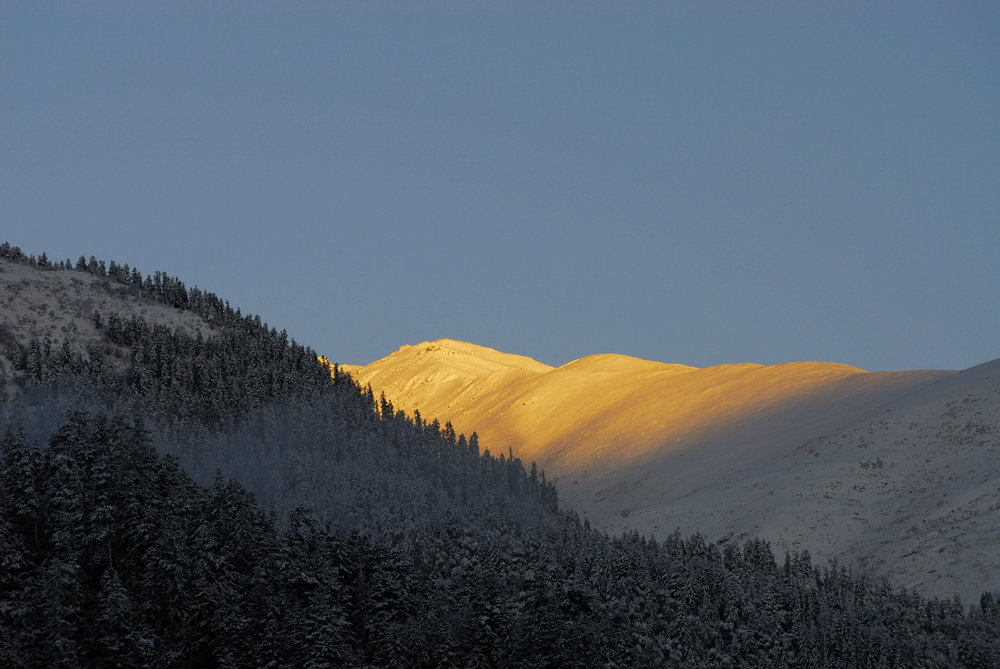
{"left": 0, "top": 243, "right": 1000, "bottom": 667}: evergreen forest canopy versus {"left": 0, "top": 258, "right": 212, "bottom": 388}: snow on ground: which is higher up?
{"left": 0, "top": 258, "right": 212, "bottom": 388}: snow on ground

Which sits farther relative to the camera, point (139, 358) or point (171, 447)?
point (139, 358)

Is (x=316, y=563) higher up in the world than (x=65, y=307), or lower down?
lower down

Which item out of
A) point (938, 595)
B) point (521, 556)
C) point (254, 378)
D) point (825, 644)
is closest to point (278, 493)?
point (521, 556)

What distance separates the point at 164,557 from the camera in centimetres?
9588

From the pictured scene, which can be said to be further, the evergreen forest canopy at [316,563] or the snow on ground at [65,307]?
the snow on ground at [65,307]

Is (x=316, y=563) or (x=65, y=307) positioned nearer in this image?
(x=316, y=563)

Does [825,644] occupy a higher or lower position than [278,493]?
lower

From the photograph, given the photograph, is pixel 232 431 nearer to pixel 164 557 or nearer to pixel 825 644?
pixel 164 557

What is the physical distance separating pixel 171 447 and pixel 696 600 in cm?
5440

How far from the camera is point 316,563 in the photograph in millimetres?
101875

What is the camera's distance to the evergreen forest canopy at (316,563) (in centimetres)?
9325

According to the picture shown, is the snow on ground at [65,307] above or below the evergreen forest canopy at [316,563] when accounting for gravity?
above

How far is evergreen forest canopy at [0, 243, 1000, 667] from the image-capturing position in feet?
306

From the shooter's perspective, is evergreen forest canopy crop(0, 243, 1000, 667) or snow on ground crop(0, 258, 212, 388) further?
snow on ground crop(0, 258, 212, 388)
